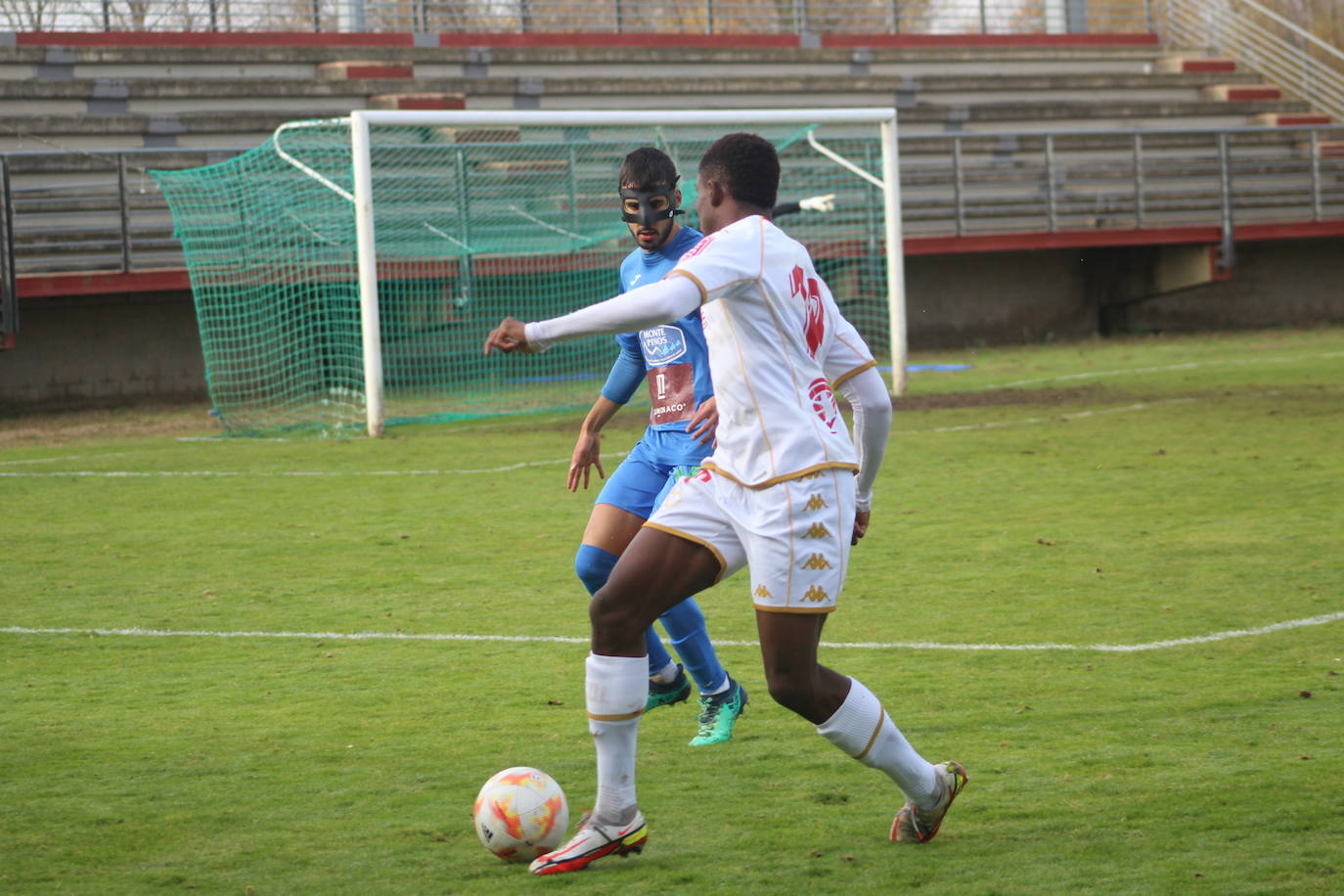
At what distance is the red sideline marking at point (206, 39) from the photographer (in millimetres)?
21141

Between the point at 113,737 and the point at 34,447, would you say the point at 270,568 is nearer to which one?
the point at 113,737

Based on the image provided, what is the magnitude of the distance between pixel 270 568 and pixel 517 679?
9.57ft

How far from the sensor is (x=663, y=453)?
544cm

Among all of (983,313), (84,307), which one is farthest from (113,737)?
(983,313)

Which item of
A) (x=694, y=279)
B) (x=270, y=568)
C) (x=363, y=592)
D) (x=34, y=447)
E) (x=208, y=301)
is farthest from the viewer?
(x=208, y=301)

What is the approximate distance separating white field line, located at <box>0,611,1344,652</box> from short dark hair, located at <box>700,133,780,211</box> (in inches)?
108

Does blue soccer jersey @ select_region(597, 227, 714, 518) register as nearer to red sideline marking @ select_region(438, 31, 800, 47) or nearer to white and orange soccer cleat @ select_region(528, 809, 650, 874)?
white and orange soccer cleat @ select_region(528, 809, 650, 874)

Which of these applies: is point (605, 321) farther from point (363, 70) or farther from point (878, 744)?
point (363, 70)

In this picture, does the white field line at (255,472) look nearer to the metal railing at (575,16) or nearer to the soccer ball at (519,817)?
the soccer ball at (519,817)

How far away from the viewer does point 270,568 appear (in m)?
8.59

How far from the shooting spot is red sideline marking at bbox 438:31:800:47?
2425 cm

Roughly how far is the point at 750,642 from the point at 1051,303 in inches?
744

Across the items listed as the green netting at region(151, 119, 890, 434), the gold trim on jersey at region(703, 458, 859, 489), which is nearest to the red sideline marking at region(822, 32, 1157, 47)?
the green netting at region(151, 119, 890, 434)

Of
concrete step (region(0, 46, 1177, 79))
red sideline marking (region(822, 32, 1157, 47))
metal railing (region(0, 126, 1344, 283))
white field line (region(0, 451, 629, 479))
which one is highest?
red sideline marking (region(822, 32, 1157, 47))
